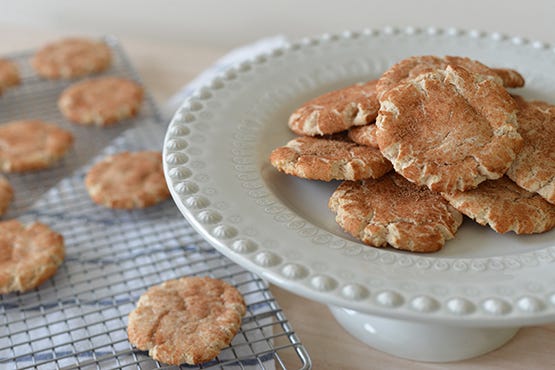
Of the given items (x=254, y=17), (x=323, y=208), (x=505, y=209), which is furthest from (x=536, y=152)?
(x=254, y=17)

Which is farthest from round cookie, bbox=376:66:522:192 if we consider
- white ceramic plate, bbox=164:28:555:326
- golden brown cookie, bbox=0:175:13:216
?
golden brown cookie, bbox=0:175:13:216

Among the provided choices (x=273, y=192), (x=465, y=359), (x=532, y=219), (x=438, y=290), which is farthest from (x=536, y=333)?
(x=273, y=192)

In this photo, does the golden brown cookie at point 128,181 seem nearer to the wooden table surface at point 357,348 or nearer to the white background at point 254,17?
the wooden table surface at point 357,348

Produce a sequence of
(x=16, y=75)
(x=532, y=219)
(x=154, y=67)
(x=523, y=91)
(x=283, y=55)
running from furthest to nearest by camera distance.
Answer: (x=154, y=67) → (x=16, y=75) → (x=283, y=55) → (x=523, y=91) → (x=532, y=219)

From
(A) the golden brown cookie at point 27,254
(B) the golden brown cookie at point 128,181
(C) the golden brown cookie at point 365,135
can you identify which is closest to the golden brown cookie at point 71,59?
(B) the golden brown cookie at point 128,181

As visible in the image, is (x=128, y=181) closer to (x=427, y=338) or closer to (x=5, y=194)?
(x=5, y=194)

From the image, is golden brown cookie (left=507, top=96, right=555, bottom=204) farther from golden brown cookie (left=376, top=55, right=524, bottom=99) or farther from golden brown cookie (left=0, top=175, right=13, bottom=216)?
golden brown cookie (left=0, top=175, right=13, bottom=216)

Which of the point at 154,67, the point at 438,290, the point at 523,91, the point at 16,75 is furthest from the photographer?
the point at 154,67

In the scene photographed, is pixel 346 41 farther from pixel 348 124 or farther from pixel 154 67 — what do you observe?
pixel 154 67
